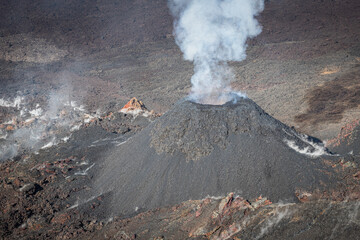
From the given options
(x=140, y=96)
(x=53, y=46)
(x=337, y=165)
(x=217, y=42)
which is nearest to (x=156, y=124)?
(x=337, y=165)

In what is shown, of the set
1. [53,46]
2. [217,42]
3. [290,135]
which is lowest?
[290,135]

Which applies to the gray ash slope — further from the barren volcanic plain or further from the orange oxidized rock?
the orange oxidized rock

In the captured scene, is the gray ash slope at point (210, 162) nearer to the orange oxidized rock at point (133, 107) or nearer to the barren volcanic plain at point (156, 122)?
the barren volcanic plain at point (156, 122)

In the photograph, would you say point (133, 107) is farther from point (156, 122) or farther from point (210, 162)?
point (210, 162)

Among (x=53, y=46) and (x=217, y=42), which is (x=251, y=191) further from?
(x=53, y=46)

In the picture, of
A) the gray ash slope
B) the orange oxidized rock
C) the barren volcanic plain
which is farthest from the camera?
the orange oxidized rock

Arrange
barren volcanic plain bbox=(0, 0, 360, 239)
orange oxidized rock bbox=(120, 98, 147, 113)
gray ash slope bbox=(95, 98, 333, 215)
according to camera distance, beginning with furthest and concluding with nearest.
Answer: orange oxidized rock bbox=(120, 98, 147, 113) → gray ash slope bbox=(95, 98, 333, 215) → barren volcanic plain bbox=(0, 0, 360, 239)

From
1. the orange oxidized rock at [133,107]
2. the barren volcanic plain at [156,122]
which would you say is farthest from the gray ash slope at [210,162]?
the orange oxidized rock at [133,107]

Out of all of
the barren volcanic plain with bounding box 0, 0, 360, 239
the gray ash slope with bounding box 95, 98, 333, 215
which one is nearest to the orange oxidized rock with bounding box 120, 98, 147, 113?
the barren volcanic plain with bounding box 0, 0, 360, 239
